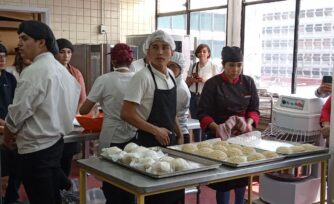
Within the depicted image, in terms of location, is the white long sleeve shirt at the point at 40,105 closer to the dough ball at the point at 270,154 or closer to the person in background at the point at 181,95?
the person in background at the point at 181,95

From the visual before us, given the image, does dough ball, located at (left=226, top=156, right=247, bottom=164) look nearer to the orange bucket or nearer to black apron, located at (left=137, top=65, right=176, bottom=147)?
black apron, located at (left=137, top=65, right=176, bottom=147)

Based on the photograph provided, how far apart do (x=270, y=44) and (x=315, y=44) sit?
63 cm

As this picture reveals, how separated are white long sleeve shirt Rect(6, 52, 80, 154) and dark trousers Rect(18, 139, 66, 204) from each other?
1.5 inches

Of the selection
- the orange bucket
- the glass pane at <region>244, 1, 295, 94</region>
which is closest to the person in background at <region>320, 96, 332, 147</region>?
the orange bucket

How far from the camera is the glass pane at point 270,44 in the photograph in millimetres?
4641

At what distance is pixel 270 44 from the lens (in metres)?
4.90

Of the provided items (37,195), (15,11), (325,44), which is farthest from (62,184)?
(15,11)

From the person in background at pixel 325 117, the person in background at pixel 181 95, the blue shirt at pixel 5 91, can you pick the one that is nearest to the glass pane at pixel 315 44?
the person in background at pixel 325 117

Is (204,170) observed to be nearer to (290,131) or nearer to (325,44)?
(290,131)

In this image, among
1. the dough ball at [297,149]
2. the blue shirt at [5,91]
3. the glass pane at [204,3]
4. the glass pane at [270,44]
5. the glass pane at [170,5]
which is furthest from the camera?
the glass pane at [170,5]

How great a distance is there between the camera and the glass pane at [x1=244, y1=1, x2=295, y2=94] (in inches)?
183

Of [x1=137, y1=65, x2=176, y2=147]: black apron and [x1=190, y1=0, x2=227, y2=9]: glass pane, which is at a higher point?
[x1=190, y1=0, x2=227, y2=9]: glass pane

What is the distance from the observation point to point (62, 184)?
257cm

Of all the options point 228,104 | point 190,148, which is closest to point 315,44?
point 228,104
